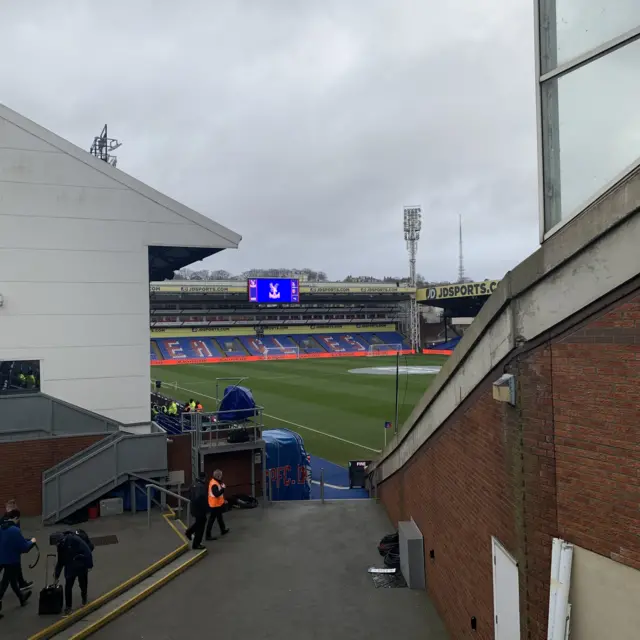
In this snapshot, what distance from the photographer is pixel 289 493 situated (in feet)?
54.2

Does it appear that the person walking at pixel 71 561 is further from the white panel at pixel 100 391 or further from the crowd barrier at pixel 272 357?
the crowd barrier at pixel 272 357

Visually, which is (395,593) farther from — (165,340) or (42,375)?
(165,340)

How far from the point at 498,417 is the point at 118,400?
12.0 m

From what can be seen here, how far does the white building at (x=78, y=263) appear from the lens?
48.0 feet

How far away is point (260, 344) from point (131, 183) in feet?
233

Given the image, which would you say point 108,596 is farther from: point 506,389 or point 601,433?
point 601,433

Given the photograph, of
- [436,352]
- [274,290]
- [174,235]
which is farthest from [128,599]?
[436,352]

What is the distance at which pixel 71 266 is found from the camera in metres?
15.1

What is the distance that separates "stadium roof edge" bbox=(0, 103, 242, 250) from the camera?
14758 mm

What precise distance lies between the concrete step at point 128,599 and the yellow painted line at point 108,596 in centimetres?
4

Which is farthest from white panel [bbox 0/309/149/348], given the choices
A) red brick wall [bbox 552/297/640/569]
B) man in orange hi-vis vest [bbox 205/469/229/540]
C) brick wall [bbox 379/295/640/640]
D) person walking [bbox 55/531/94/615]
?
red brick wall [bbox 552/297/640/569]

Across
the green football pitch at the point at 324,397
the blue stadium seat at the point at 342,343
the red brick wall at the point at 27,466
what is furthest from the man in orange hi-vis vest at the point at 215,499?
the blue stadium seat at the point at 342,343

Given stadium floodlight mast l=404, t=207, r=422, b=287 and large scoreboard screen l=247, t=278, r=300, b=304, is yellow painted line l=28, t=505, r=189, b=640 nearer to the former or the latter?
large scoreboard screen l=247, t=278, r=300, b=304

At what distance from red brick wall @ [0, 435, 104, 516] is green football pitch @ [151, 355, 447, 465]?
11.3 meters
